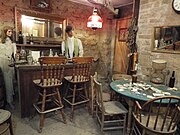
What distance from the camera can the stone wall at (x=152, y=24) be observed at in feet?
8.15

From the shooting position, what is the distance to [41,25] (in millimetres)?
4051

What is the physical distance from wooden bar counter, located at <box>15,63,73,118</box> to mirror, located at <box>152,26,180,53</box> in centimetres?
226

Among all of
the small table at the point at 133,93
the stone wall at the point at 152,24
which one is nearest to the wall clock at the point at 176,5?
the stone wall at the point at 152,24

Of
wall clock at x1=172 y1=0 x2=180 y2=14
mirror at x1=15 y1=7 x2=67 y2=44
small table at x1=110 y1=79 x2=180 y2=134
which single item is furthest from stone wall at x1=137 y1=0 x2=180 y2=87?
mirror at x1=15 y1=7 x2=67 y2=44

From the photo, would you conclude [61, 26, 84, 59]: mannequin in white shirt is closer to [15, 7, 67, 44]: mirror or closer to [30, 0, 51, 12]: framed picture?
[15, 7, 67, 44]: mirror

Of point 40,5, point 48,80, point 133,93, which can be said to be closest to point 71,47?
point 48,80

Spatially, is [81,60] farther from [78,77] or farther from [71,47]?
[71,47]

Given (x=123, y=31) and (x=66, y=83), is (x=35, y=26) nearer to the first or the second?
(x=66, y=83)

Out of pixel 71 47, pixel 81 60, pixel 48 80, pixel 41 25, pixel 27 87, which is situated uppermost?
pixel 41 25

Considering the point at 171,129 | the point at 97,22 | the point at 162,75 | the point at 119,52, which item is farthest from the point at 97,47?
the point at 171,129

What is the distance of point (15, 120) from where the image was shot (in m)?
2.44

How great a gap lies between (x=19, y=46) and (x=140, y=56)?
3007 millimetres

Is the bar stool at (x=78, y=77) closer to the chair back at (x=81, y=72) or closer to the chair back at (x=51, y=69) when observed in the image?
the chair back at (x=81, y=72)

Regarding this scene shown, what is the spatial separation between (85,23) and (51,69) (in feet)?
10.1
